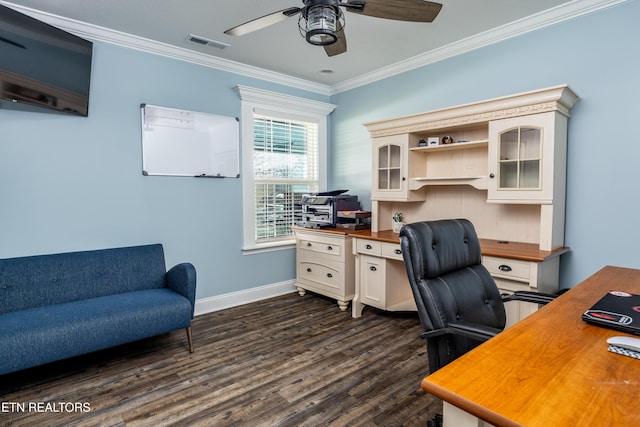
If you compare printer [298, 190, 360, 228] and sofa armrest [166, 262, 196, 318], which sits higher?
printer [298, 190, 360, 228]

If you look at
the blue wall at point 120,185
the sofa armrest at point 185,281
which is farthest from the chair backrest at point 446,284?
the blue wall at point 120,185

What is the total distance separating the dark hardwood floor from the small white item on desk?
1.14 meters

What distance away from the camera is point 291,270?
4.21 meters

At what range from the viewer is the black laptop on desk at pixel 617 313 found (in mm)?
1122

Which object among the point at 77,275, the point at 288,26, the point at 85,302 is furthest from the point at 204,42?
the point at 85,302

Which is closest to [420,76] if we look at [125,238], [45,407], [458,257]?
[458,257]

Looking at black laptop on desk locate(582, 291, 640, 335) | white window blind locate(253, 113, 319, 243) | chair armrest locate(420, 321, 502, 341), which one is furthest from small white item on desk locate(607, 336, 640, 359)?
white window blind locate(253, 113, 319, 243)

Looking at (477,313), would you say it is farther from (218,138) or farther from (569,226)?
(218,138)

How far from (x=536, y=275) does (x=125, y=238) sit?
322 cm

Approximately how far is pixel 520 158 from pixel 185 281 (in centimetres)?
271

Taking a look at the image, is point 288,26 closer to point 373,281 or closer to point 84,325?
point 373,281

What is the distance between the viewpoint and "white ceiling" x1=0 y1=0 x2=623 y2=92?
2.49 metres

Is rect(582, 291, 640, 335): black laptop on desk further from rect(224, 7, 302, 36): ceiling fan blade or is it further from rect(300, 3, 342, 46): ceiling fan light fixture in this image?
rect(224, 7, 302, 36): ceiling fan blade

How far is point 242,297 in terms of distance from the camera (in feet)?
12.4
